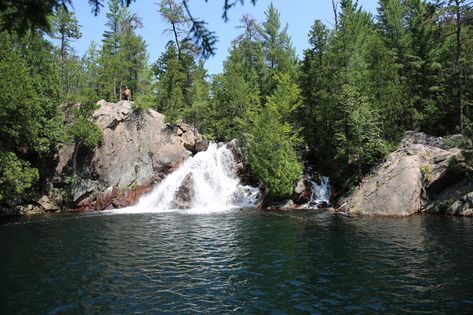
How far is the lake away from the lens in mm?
11320

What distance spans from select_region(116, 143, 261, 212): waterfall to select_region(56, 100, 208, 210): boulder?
66.2 inches

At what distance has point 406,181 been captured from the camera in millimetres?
28875

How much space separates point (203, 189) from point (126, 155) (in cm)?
1042

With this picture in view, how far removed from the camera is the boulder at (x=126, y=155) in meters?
39.2

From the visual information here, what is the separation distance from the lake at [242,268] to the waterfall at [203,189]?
38.0ft

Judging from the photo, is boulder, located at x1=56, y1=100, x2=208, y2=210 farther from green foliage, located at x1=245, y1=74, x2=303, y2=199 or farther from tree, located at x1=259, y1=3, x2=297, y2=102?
tree, located at x1=259, y1=3, x2=297, y2=102

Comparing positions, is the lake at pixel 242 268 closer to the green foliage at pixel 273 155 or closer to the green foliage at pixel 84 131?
the green foliage at pixel 273 155

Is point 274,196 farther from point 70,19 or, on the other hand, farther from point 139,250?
point 70,19

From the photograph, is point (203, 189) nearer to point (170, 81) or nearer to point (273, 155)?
point (273, 155)

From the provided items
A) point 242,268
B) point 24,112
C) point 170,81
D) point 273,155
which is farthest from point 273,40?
point 242,268

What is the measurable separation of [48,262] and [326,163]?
30.1 metres

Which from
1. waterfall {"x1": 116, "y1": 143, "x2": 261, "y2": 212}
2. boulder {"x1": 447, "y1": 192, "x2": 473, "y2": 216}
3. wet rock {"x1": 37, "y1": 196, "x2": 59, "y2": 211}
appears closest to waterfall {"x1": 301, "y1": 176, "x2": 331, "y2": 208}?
waterfall {"x1": 116, "y1": 143, "x2": 261, "y2": 212}

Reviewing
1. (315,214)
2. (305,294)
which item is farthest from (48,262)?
(315,214)

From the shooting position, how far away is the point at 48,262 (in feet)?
53.3
